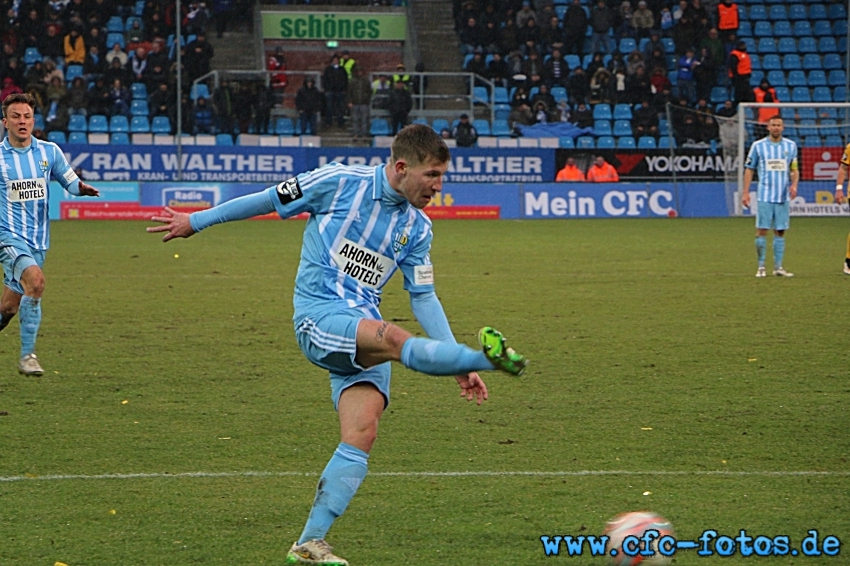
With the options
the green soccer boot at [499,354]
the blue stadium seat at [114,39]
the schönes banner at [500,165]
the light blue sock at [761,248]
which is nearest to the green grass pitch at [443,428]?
the green soccer boot at [499,354]

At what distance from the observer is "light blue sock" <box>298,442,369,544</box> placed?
420 centimetres

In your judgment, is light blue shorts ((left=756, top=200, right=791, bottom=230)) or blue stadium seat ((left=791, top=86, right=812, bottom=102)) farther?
blue stadium seat ((left=791, top=86, right=812, bottom=102))

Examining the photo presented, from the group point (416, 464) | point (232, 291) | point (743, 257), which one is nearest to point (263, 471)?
point (416, 464)

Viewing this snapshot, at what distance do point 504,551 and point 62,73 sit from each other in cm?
2679

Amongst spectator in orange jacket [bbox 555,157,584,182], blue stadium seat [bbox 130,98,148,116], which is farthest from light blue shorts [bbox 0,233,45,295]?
blue stadium seat [bbox 130,98,148,116]

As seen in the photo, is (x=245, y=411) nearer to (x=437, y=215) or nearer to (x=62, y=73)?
(x=437, y=215)

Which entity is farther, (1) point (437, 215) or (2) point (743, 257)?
(1) point (437, 215)

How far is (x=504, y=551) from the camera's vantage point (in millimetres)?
4543

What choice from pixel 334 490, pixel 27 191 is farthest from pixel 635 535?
pixel 27 191

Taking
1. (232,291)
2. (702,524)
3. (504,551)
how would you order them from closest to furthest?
(504,551) < (702,524) < (232,291)

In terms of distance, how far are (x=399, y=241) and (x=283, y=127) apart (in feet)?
81.7

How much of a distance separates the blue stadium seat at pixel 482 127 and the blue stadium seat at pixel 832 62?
10.4 meters

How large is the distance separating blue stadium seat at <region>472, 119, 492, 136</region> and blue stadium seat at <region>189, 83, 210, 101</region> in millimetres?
6865

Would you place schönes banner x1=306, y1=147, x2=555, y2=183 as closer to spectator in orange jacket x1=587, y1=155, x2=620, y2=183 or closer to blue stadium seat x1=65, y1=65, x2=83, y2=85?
spectator in orange jacket x1=587, y1=155, x2=620, y2=183
